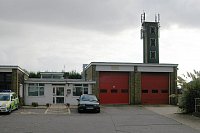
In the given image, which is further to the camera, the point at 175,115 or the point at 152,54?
the point at 152,54

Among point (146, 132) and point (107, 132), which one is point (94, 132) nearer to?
point (107, 132)

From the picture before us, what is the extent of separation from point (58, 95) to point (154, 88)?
10180mm

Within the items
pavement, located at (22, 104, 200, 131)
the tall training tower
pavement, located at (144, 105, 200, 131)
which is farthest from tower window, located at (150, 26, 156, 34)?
pavement, located at (144, 105, 200, 131)

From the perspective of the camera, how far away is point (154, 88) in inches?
1499

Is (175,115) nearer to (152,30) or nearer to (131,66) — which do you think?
(131,66)

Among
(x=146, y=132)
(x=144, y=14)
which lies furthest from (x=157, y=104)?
(x=144, y=14)

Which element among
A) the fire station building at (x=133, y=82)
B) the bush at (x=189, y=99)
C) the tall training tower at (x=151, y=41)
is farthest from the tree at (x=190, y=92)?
the tall training tower at (x=151, y=41)

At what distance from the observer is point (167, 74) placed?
38656mm

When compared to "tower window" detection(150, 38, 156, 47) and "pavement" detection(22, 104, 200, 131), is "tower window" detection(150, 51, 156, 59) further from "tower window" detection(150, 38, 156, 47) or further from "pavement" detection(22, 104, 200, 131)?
"pavement" detection(22, 104, 200, 131)

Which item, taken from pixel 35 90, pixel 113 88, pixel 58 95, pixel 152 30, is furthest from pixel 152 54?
pixel 35 90

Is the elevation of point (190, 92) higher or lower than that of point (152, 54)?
lower

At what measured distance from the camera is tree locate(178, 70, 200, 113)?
25.7 metres

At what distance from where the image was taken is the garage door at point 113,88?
36875 mm

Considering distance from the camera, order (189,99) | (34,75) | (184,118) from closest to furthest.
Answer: (184,118)
(189,99)
(34,75)
